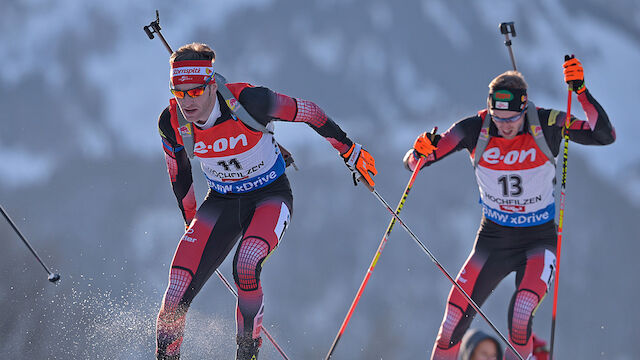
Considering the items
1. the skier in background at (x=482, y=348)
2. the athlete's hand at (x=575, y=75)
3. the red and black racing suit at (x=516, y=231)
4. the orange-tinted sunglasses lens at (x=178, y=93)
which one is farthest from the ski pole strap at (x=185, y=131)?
the athlete's hand at (x=575, y=75)

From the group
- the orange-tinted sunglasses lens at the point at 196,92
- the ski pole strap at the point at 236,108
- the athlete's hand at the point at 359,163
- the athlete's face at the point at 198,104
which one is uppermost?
the orange-tinted sunglasses lens at the point at 196,92

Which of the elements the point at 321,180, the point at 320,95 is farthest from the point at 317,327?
the point at 320,95

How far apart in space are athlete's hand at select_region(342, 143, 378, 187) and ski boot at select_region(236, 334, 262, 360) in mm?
1545

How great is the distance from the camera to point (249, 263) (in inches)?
213

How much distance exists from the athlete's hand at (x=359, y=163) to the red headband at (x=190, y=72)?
126 centimetres

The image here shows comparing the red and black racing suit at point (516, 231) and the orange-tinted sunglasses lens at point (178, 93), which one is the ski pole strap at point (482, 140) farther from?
the orange-tinted sunglasses lens at point (178, 93)

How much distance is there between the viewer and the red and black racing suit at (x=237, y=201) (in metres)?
5.43

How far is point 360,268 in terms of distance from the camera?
27.1 m

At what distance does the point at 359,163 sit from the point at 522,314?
163 centimetres

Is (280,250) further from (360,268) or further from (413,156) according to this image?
(413,156)

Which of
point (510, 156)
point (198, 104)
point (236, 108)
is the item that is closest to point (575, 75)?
point (510, 156)

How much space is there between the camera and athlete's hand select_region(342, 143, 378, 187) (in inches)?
243

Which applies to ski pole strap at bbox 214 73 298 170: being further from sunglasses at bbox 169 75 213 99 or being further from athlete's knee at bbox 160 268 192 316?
athlete's knee at bbox 160 268 192 316

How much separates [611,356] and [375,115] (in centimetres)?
1123
